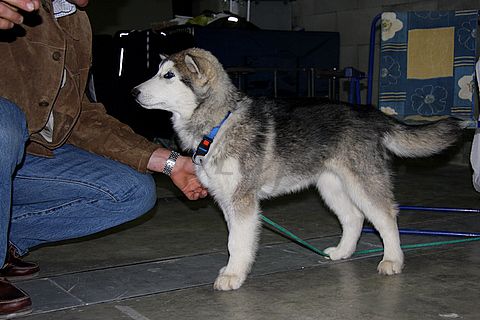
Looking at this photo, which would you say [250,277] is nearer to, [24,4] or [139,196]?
[139,196]

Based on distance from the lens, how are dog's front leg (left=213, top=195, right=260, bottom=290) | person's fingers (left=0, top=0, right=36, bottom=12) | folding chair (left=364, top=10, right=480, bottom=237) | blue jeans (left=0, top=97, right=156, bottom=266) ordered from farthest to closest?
folding chair (left=364, top=10, right=480, bottom=237) < dog's front leg (left=213, top=195, right=260, bottom=290) < blue jeans (left=0, top=97, right=156, bottom=266) < person's fingers (left=0, top=0, right=36, bottom=12)

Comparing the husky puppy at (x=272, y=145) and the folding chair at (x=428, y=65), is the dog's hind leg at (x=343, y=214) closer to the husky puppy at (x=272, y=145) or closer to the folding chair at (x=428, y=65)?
the husky puppy at (x=272, y=145)

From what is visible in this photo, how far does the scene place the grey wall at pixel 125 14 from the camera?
403 inches

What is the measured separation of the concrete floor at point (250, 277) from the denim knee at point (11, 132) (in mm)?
581

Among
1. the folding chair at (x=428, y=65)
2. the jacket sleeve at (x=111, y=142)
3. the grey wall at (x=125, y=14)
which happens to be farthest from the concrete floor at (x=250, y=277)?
the grey wall at (x=125, y=14)

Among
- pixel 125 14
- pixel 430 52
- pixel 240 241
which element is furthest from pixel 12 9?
pixel 125 14

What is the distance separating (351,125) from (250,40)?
388cm

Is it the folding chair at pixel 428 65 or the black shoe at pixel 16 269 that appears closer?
the black shoe at pixel 16 269

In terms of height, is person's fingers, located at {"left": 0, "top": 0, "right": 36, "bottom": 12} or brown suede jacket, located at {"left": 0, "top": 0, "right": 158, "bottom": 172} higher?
person's fingers, located at {"left": 0, "top": 0, "right": 36, "bottom": 12}

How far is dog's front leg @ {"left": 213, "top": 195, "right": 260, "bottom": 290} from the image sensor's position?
243 cm

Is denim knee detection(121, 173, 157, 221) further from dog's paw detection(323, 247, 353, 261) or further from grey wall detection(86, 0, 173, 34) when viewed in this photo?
grey wall detection(86, 0, 173, 34)

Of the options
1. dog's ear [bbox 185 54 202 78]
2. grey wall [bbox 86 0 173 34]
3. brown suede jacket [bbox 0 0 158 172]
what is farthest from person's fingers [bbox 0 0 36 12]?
grey wall [bbox 86 0 173 34]

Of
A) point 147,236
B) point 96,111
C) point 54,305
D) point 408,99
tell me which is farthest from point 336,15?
point 54,305

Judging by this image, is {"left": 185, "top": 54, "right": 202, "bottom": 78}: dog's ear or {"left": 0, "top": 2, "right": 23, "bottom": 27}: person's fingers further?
{"left": 185, "top": 54, "right": 202, "bottom": 78}: dog's ear
